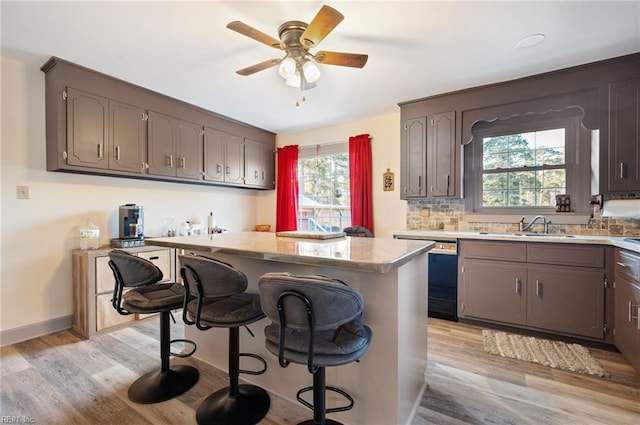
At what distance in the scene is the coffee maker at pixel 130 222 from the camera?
10.8 feet

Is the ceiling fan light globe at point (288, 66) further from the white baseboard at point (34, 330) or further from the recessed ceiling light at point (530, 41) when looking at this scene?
→ the white baseboard at point (34, 330)

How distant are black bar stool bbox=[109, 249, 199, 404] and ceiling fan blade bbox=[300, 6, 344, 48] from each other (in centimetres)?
182

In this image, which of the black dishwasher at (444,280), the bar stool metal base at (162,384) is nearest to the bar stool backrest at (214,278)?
the bar stool metal base at (162,384)

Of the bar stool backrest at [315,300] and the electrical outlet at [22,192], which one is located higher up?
the electrical outlet at [22,192]

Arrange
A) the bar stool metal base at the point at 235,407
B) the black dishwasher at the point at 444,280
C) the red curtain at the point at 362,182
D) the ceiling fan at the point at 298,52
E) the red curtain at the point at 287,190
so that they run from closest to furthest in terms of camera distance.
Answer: the bar stool metal base at the point at 235,407 → the ceiling fan at the point at 298,52 → the black dishwasher at the point at 444,280 → the red curtain at the point at 362,182 → the red curtain at the point at 287,190

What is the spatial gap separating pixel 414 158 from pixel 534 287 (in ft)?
6.22

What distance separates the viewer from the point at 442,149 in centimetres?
354

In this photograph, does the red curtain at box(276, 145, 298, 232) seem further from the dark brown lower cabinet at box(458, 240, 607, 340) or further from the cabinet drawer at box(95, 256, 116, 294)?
the dark brown lower cabinet at box(458, 240, 607, 340)

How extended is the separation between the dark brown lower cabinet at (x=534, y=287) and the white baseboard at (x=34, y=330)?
417 cm

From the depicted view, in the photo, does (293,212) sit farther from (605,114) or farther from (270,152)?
(605,114)

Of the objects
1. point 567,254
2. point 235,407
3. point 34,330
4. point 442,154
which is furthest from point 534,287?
point 34,330

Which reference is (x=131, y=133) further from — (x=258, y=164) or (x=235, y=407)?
(x=235, y=407)

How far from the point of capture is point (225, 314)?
1581mm

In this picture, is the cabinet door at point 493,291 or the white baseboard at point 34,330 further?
the cabinet door at point 493,291
